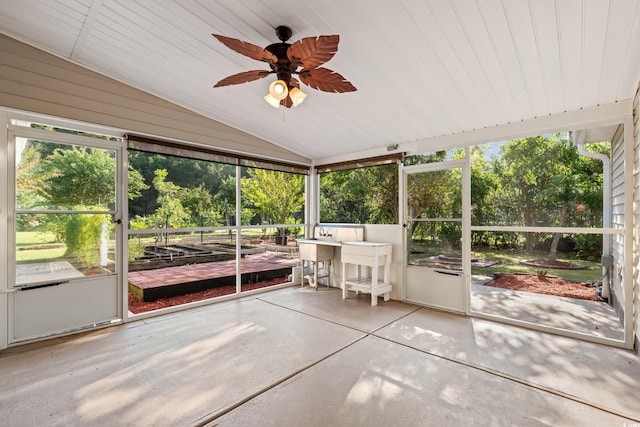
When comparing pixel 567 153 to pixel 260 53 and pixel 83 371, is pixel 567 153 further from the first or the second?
pixel 83 371

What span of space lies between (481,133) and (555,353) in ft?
8.65

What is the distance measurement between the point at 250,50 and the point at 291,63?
32cm

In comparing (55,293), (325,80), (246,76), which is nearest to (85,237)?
(55,293)

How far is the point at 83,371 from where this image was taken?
103 inches

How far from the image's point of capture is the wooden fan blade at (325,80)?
2334mm

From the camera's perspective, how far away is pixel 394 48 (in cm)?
256

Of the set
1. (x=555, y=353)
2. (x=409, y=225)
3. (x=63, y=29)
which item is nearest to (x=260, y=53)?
(x=63, y=29)

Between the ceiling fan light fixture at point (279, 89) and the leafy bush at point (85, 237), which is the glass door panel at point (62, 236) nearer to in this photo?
the leafy bush at point (85, 237)

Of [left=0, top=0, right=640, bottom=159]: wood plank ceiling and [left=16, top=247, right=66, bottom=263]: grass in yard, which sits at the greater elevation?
[left=0, top=0, right=640, bottom=159]: wood plank ceiling

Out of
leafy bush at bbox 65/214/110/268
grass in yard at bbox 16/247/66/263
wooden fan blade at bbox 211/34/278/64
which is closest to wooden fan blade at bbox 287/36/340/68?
wooden fan blade at bbox 211/34/278/64

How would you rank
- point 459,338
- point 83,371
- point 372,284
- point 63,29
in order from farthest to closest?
1. point 372,284
2. point 459,338
3. point 63,29
4. point 83,371

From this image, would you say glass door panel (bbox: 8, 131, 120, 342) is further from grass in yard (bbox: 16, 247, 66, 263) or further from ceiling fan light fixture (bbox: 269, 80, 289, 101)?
ceiling fan light fixture (bbox: 269, 80, 289, 101)

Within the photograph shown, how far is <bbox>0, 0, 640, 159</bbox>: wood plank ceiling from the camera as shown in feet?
7.03

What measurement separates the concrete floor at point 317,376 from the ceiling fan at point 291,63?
2282 millimetres
